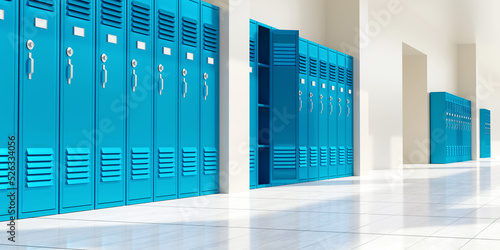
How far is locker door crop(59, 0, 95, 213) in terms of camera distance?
4.82 metres

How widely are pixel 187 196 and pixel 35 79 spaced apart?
2335 mm

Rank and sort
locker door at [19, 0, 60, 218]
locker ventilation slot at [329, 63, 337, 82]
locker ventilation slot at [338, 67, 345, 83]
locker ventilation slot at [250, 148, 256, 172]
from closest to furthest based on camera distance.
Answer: locker door at [19, 0, 60, 218], locker ventilation slot at [250, 148, 256, 172], locker ventilation slot at [329, 63, 337, 82], locker ventilation slot at [338, 67, 345, 83]

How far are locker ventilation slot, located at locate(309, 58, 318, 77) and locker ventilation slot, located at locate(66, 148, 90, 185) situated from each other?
4920 millimetres

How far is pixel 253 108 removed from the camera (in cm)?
770

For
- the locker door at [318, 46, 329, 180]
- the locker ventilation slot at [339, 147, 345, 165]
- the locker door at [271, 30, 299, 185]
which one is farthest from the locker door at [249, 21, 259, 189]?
the locker ventilation slot at [339, 147, 345, 165]

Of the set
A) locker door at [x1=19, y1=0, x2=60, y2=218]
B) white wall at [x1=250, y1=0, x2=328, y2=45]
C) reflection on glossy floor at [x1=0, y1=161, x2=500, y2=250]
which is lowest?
reflection on glossy floor at [x1=0, y1=161, x2=500, y2=250]

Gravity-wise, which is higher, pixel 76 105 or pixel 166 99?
pixel 166 99

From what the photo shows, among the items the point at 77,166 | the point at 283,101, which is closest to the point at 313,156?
the point at 283,101

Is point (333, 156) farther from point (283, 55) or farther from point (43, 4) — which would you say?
point (43, 4)

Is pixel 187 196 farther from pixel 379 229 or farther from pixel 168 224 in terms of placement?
pixel 379 229

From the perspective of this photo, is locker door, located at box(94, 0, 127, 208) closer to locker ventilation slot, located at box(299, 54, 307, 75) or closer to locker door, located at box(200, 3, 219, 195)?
locker door, located at box(200, 3, 219, 195)

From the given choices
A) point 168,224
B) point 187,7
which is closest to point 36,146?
point 168,224

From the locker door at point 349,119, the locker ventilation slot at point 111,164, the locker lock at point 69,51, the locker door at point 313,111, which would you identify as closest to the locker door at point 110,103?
the locker ventilation slot at point 111,164

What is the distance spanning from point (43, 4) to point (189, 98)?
2.05 meters
